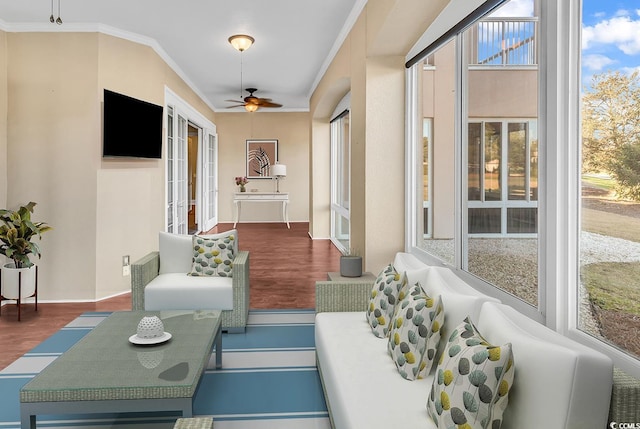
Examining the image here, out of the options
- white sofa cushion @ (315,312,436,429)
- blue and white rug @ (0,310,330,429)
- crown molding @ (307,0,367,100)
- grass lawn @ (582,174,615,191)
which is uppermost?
crown molding @ (307,0,367,100)

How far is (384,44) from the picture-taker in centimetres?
404

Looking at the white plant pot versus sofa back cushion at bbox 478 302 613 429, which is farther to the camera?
the white plant pot

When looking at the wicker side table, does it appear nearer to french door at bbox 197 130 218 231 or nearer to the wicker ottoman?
the wicker ottoman

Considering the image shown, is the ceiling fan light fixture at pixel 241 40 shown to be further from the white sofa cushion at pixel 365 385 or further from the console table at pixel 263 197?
the console table at pixel 263 197

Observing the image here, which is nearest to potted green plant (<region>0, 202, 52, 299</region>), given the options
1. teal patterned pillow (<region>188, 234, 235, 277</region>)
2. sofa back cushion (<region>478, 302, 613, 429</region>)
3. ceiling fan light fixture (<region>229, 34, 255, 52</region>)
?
teal patterned pillow (<region>188, 234, 235, 277</region>)

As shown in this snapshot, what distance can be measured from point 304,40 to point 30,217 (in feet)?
11.5

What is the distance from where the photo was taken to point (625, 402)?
1333 millimetres

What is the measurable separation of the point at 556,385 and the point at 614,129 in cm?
96

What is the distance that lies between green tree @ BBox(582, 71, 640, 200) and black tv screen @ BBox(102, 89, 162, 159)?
14.8ft

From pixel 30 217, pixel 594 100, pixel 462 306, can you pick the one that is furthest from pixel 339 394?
pixel 30 217

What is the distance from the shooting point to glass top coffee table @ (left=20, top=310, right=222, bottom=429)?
2.09 meters

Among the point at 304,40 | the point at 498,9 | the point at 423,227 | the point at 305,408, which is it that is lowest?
the point at 305,408

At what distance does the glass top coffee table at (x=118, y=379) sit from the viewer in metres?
2.09

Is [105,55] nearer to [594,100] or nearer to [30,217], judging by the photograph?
[30,217]
